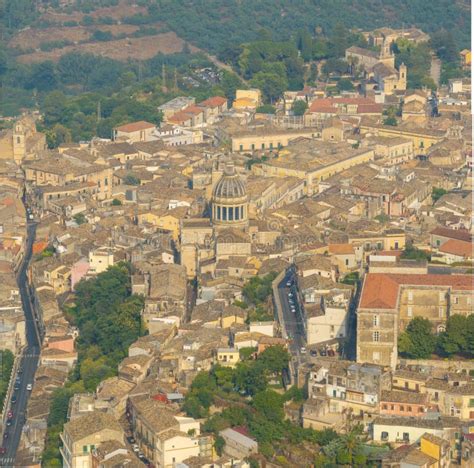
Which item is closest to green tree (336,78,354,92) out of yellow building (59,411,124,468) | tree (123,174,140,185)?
tree (123,174,140,185)

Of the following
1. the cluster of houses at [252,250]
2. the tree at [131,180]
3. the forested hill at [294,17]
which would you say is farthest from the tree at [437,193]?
the forested hill at [294,17]

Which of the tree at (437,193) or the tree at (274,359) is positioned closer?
the tree at (274,359)

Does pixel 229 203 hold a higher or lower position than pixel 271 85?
higher

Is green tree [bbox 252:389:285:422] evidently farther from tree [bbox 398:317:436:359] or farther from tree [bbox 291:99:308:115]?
tree [bbox 291:99:308:115]

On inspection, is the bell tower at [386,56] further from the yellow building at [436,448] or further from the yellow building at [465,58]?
the yellow building at [436,448]

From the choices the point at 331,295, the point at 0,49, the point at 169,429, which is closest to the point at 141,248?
the point at 331,295

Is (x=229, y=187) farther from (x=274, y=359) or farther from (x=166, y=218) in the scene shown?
(x=274, y=359)

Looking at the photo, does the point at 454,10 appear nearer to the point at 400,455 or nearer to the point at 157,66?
the point at 157,66

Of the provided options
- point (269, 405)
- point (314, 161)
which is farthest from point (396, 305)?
point (314, 161)
